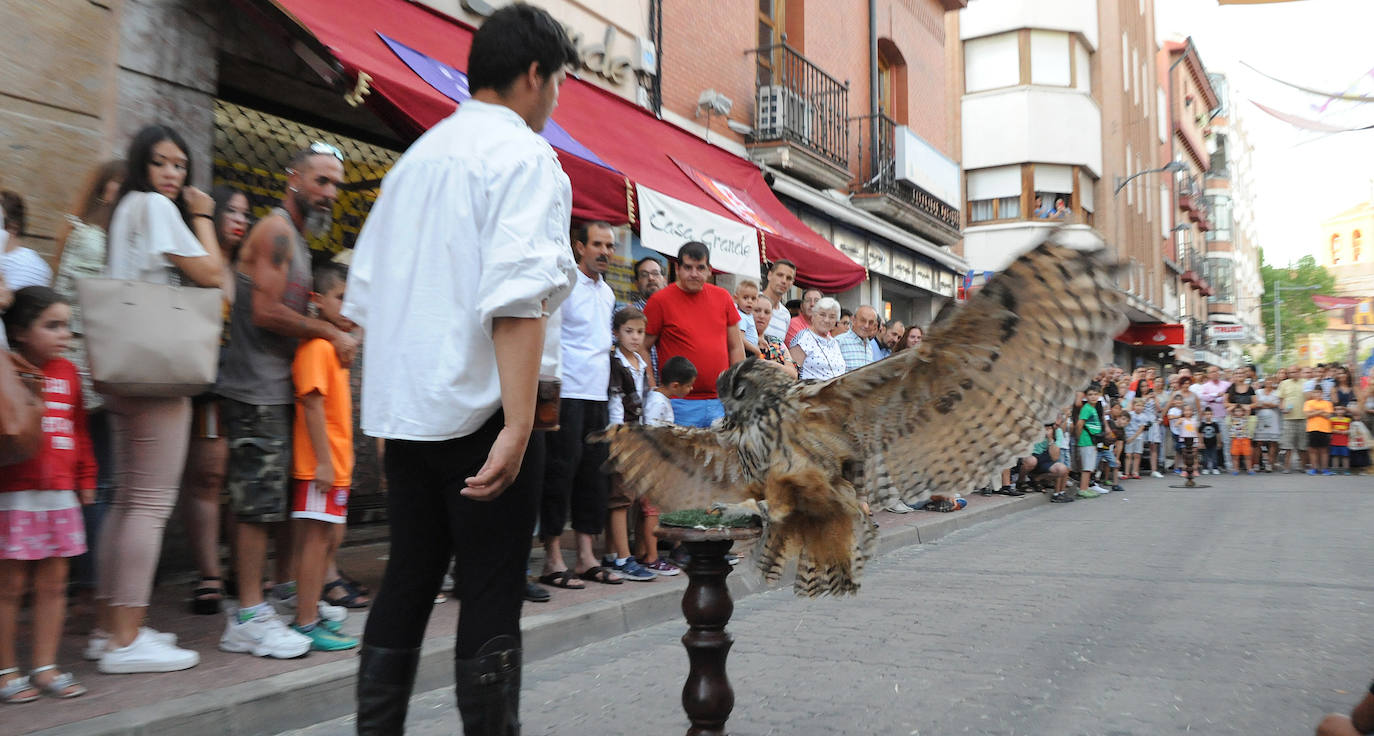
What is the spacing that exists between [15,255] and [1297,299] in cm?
9308

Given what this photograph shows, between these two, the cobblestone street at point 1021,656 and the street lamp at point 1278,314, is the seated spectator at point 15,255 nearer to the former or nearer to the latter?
the cobblestone street at point 1021,656

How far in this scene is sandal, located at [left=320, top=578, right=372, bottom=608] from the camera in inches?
200

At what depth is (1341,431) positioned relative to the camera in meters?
20.8

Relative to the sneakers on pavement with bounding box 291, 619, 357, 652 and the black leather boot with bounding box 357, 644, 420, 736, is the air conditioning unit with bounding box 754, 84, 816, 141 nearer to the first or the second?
the sneakers on pavement with bounding box 291, 619, 357, 652

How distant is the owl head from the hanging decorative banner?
4.69 m

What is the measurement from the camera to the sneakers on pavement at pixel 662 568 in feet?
21.8

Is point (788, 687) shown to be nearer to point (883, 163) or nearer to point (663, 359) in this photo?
point (663, 359)

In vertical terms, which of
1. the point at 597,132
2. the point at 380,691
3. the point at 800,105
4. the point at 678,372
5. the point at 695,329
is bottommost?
the point at 380,691

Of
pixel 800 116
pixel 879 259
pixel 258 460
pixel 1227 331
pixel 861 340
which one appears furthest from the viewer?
pixel 1227 331

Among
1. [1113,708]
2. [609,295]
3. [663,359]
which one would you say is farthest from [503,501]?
[663,359]

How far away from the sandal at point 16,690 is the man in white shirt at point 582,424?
111 inches

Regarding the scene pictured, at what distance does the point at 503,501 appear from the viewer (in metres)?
2.21

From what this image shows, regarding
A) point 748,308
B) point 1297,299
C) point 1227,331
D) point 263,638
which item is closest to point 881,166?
point 748,308

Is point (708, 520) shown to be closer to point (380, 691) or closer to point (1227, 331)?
point (380, 691)
